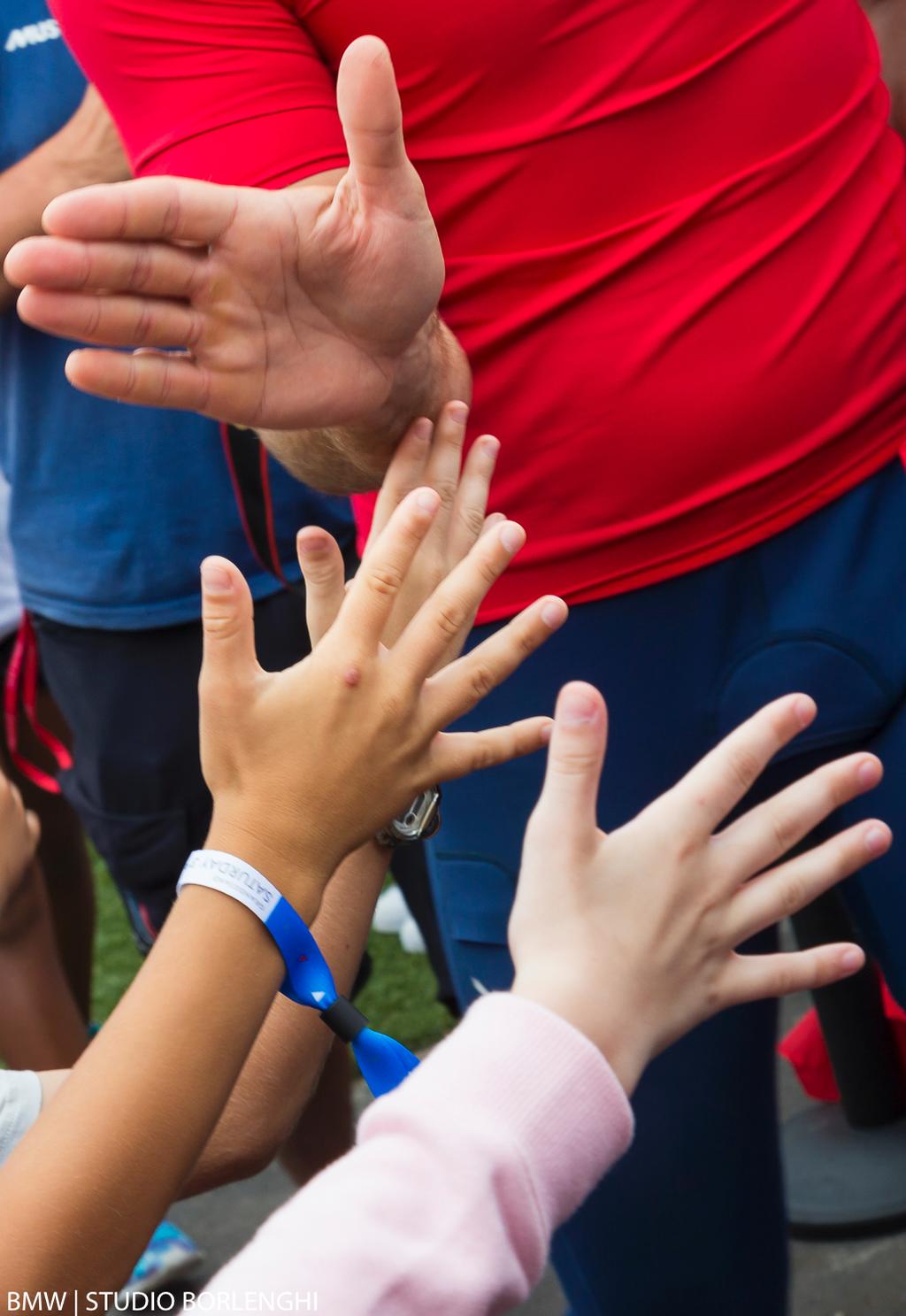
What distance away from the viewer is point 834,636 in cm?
124

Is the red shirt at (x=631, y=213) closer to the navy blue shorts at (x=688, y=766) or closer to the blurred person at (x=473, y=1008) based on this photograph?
the navy blue shorts at (x=688, y=766)

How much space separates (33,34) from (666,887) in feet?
5.16

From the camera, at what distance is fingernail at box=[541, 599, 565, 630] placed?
3.47 feet

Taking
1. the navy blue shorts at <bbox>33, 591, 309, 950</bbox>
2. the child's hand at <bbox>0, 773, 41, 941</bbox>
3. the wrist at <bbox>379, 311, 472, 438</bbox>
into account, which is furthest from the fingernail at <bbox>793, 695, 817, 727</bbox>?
the navy blue shorts at <bbox>33, 591, 309, 950</bbox>

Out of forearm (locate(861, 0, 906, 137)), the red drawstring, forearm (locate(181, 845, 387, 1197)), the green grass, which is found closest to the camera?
forearm (locate(181, 845, 387, 1197))

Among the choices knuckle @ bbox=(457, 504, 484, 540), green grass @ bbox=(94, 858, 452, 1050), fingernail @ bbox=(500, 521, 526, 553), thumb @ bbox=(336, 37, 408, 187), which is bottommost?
green grass @ bbox=(94, 858, 452, 1050)

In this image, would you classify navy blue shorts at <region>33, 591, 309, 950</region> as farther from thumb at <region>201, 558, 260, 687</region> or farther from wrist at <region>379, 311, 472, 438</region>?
thumb at <region>201, 558, 260, 687</region>

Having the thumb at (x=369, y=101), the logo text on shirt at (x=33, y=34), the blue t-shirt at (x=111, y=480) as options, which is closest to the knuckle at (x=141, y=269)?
the thumb at (x=369, y=101)

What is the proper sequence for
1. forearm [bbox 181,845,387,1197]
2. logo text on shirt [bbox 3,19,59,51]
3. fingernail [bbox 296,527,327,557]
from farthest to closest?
logo text on shirt [bbox 3,19,59,51]
forearm [bbox 181,845,387,1197]
fingernail [bbox 296,527,327,557]

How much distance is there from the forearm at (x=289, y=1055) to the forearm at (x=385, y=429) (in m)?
0.32

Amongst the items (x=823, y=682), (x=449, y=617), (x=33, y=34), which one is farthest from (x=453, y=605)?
(x=33, y=34)

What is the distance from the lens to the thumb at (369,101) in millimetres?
996

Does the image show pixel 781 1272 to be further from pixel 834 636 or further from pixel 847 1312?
pixel 847 1312

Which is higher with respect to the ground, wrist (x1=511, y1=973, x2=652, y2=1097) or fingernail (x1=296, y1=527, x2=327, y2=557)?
fingernail (x1=296, y1=527, x2=327, y2=557)
